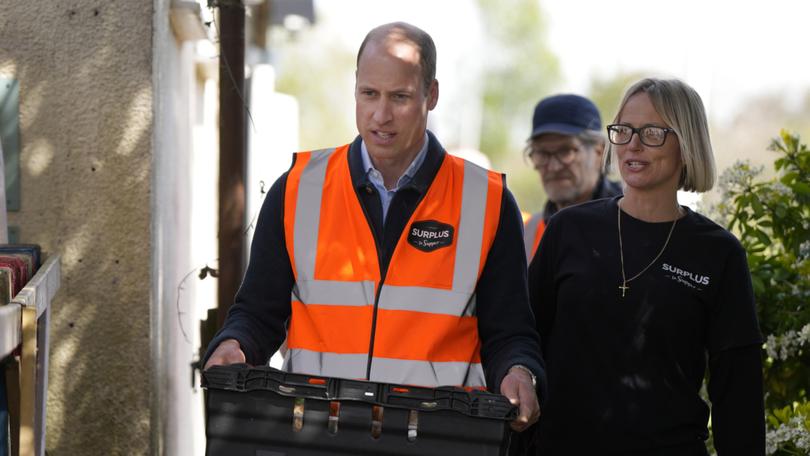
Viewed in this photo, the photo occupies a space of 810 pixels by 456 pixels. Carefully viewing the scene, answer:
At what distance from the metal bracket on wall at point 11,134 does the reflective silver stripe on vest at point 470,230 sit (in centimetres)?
173

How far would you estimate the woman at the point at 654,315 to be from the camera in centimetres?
335

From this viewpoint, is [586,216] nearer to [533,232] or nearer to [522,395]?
[522,395]

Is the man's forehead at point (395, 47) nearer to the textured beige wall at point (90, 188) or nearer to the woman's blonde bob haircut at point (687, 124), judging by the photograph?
the woman's blonde bob haircut at point (687, 124)

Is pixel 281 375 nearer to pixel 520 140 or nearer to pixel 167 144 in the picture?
pixel 167 144

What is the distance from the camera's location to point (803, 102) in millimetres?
69000

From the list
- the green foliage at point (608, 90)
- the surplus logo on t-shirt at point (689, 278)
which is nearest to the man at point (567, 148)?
the surplus logo on t-shirt at point (689, 278)

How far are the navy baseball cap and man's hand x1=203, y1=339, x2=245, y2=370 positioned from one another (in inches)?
115

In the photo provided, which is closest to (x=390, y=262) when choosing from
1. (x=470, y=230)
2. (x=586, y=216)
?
(x=470, y=230)

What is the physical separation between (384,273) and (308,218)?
286 millimetres

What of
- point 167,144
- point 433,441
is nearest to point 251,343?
point 433,441

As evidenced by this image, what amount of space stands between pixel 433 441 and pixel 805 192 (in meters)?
2.62

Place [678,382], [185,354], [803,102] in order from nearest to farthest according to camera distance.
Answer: [678,382], [185,354], [803,102]

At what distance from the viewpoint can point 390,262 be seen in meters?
3.15

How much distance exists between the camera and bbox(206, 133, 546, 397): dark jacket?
3148 mm
